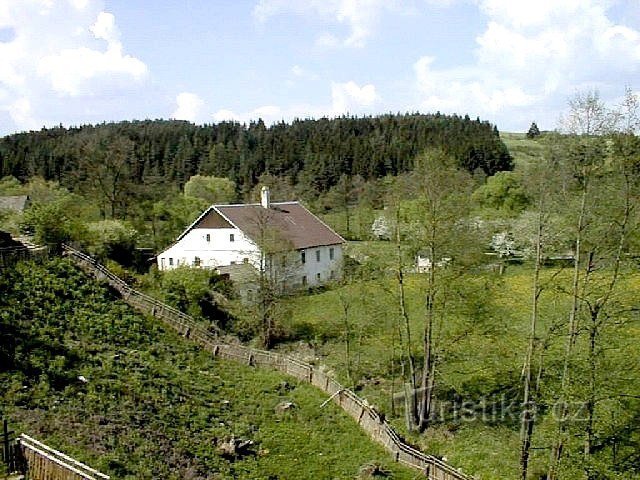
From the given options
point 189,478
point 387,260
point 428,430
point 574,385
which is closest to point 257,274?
point 387,260

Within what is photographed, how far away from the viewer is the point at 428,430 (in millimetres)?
→ 20344

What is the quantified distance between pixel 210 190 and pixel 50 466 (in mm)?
63409

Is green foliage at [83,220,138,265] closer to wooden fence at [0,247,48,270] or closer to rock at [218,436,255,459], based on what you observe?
wooden fence at [0,247,48,270]

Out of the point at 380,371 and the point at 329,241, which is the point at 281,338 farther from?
the point at 329,241

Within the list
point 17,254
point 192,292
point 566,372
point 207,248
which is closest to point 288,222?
point 207,248

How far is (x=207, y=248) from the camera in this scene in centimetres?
4244

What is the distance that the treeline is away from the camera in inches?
3637

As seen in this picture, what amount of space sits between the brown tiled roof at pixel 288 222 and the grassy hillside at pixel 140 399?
14.9 meters

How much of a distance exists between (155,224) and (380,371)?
3121 cm

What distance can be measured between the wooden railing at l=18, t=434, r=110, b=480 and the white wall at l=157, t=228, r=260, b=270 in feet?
88.2

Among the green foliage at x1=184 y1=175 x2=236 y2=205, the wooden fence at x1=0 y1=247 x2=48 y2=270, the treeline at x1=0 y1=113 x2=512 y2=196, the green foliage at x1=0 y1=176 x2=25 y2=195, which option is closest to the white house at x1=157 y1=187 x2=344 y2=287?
the wooden fence at x1=0 y1=247 x2=48 y2=270

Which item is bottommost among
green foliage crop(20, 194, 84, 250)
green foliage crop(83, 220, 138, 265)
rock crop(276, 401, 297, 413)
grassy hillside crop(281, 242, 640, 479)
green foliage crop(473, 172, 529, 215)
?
rock crop(276, 401, 297, 413)

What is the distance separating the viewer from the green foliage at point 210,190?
240 feet

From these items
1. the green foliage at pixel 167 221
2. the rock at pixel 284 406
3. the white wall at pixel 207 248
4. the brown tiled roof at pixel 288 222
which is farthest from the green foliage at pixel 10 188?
the rock at pixel 284 406
